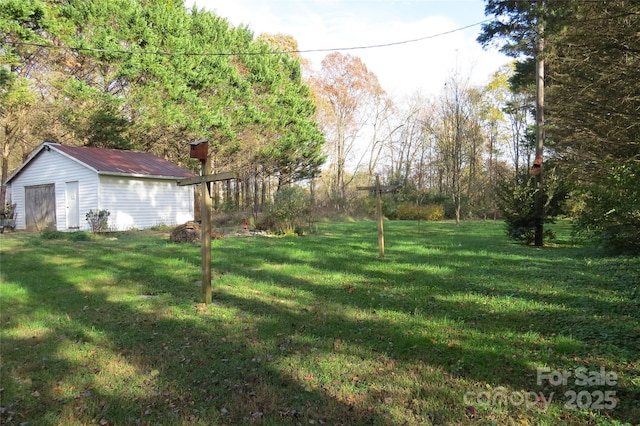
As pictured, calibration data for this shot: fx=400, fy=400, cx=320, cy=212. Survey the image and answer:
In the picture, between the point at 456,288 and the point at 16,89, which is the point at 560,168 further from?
the point at 16,89

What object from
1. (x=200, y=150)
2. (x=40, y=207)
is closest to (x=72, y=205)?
(x=40, y=207)

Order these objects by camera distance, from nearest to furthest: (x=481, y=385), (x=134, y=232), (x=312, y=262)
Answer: (x=481, y=385)
(x=312, y=262)
(x=134, y=232)

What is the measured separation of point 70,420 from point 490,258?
8.32 metres

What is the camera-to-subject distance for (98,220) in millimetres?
16078

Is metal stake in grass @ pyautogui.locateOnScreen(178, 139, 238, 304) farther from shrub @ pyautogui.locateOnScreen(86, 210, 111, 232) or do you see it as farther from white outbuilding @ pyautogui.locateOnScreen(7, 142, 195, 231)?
shrub @ pyautogui.locateOnScreen(86, 210, 111, 232)

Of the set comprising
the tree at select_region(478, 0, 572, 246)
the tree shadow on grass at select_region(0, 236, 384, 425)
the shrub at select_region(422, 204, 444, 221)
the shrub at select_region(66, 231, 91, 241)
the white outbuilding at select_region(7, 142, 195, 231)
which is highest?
the tree at select_region(478, 0, 572, 246)

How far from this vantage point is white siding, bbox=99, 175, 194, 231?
55.6 ft

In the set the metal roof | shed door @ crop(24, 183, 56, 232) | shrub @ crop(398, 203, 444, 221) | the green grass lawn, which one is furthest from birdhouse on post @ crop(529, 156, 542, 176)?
shed door @ crop(24, 183, 56, 232)

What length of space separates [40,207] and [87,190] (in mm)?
3201

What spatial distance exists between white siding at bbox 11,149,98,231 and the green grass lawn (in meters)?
9.91

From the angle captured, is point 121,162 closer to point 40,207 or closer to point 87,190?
point 87,190

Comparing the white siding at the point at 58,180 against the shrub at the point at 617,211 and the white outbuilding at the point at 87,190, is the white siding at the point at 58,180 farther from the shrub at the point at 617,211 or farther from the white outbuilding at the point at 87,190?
the shrub at the point at 617,211

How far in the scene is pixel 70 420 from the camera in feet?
8.84

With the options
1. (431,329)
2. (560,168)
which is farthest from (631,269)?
(560,168)
